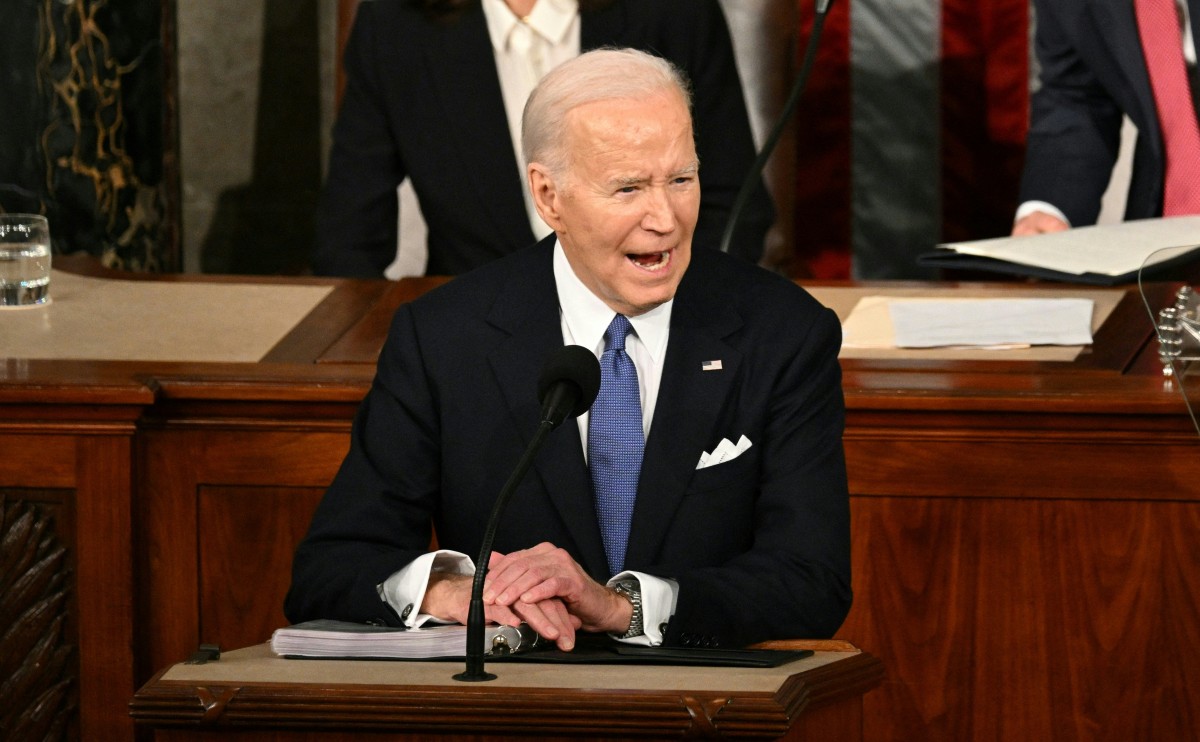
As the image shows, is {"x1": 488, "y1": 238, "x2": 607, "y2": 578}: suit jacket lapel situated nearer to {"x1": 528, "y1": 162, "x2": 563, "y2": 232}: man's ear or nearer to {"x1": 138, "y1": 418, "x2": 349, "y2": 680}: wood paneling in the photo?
{"x1": 528, "y1": 162, "x2": 563, "y2": 232}: man's ear

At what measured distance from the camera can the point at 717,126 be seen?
3408 millimetres

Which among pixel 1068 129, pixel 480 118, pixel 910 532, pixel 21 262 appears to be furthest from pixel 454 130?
pixel 910 532

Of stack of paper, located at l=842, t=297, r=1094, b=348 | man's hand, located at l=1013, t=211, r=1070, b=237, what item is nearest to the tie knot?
stack of paper, located at l=842, t=297, r=1094, b=348

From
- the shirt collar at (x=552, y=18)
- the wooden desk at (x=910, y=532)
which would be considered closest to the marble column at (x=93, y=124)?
the shirt collar at (x=552, y=18)

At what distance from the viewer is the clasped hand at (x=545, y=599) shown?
1.69 m

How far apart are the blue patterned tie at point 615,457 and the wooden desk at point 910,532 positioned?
42 cm

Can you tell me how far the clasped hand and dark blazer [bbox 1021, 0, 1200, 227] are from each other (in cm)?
211

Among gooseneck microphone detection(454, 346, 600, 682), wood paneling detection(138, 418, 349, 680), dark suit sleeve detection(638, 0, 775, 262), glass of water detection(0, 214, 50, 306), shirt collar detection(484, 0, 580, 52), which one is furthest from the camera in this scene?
shirt collar detection(484, 0, 580, 52)

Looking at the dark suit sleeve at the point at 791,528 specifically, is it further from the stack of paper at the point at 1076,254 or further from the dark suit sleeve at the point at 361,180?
the dark suit sleeve at the point at 361,180

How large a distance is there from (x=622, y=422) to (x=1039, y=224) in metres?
1.71

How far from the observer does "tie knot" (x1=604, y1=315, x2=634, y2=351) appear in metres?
2.00

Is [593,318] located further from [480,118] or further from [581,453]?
[480,118]

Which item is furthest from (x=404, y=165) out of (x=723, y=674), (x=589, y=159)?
(x=723, y=674)

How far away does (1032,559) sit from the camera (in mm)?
2246
